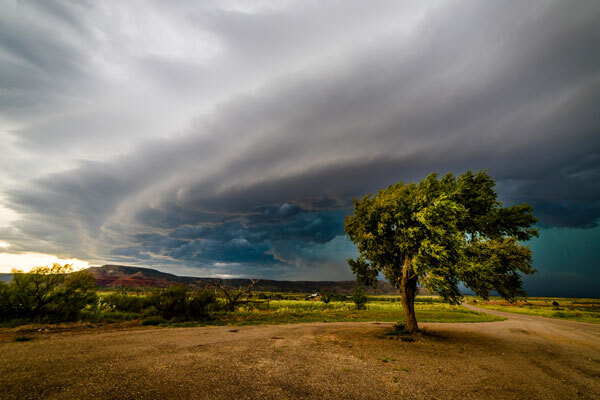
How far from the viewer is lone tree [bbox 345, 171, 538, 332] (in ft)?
49.0

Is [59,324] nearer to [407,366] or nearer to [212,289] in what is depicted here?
[212,289]

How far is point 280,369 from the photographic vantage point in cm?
978

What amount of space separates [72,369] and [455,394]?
13.8 meters

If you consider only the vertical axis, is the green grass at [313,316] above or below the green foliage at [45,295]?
below

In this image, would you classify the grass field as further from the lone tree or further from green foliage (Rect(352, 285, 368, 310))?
the lone tree

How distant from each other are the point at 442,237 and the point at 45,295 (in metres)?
30.8

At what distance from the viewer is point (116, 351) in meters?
11.4

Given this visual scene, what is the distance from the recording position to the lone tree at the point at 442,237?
1495 centimetres

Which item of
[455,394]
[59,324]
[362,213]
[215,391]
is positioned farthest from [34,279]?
[455,394]

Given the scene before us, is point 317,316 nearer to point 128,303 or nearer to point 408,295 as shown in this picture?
point 408,295

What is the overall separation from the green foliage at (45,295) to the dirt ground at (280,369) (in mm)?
6310

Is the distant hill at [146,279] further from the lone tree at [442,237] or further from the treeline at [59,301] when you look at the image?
the lone tree at [442,237]

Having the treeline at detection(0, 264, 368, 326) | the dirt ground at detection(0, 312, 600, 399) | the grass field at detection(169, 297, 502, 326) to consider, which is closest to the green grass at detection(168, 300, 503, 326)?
the grass field at detection(169, 297, 502, 326)

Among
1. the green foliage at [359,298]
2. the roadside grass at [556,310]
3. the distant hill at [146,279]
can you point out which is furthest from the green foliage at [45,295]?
the distant hill at [146,279]
